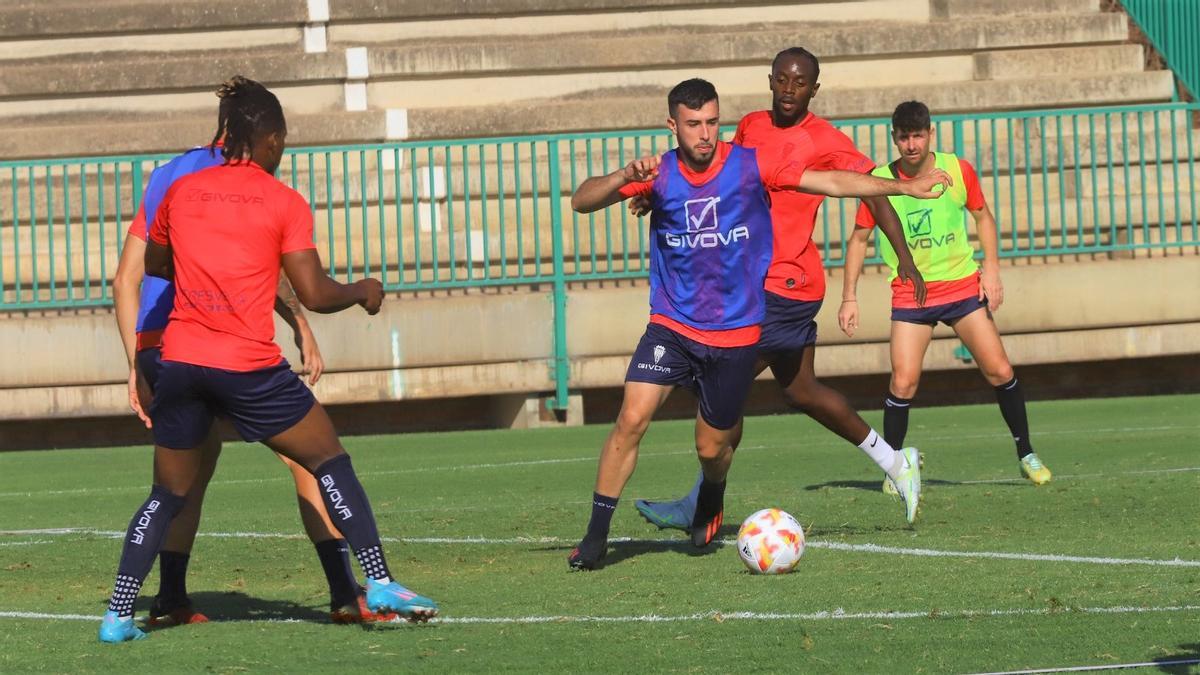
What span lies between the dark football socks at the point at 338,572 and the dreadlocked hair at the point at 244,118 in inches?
55.7

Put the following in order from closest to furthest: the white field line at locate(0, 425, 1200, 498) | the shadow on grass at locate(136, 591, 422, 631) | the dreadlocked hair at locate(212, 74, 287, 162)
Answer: the dreadlocked hair at locate(212, 74, 287, 162) → the shadow on grass at locate(136, 591, 422, 631) → the white field line at locate(0, 425, 1200, 498)

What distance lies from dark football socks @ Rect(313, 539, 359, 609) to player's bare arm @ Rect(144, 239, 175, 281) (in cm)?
110

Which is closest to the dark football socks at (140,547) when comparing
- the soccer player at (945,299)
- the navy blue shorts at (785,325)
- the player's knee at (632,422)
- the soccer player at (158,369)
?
the soccer player at (158,369)

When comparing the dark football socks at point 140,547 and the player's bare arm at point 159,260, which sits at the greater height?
the player's bare arm at point 159,260

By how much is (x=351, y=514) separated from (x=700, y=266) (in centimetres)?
212

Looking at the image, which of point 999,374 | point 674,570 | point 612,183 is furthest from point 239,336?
point 999,374

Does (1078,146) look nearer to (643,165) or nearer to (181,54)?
(181,54)

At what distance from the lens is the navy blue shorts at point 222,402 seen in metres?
6.24

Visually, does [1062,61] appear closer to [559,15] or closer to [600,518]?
[559,15]

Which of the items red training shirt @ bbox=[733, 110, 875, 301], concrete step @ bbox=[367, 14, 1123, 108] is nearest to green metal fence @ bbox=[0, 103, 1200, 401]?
concrete step @ bbox=[367, 14, 1123, 108]

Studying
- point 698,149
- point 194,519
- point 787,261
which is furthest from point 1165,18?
point 194,519

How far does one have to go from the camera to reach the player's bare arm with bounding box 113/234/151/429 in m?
6.62

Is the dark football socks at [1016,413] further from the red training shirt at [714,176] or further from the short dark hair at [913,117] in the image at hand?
the red training shirt at [714,176]

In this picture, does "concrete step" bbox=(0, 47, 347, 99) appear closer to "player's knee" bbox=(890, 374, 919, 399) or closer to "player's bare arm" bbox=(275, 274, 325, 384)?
"player's knee" bbox=(890, 374, 919, 399)
